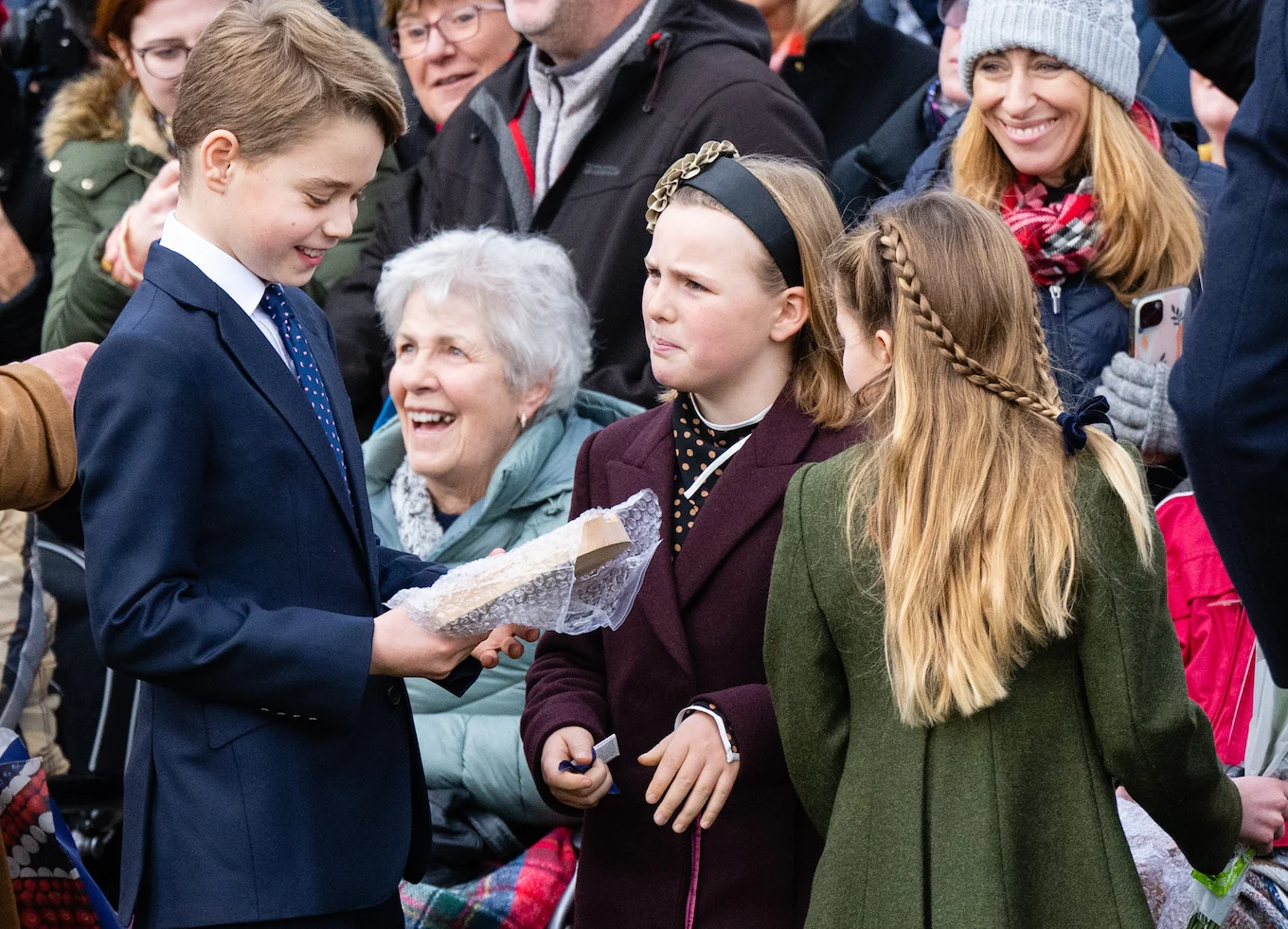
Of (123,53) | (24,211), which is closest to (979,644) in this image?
(123,53)

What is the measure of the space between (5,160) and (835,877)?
13.6 ft

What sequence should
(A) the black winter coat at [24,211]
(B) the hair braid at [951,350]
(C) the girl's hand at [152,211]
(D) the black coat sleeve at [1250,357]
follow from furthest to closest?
(A) the black winter coat at [24,211] < (C) the girl's hand at [152,211] < (B) the hair braid at [951,350] < (D) the black coat sleeve at [1250,357]

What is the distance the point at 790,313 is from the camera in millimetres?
2900

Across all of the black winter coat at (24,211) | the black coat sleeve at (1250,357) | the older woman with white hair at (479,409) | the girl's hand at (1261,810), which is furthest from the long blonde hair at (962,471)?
the black winter coat at (24,211)

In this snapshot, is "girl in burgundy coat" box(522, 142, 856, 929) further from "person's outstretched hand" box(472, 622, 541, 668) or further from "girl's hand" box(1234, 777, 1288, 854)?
"girl's hand" box(1234, 777, 1288, 854)

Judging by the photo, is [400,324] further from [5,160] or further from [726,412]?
[5,160]

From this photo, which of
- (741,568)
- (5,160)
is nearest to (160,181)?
(5,160)

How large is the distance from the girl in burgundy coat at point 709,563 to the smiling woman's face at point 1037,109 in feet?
3.22

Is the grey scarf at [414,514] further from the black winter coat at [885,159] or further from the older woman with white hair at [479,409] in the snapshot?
the black winter coat at [885,159]

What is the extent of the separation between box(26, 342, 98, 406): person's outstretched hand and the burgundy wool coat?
0.98 metres

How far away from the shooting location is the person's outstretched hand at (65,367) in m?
2.69

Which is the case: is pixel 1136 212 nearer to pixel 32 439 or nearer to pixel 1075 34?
pixel 1075 34

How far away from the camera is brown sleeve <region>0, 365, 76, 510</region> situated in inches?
101

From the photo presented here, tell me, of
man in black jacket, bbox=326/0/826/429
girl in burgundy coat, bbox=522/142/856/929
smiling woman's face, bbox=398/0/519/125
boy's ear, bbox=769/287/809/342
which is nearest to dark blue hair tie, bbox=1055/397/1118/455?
girl in burgundy coat, bbox=522/142/856/929
